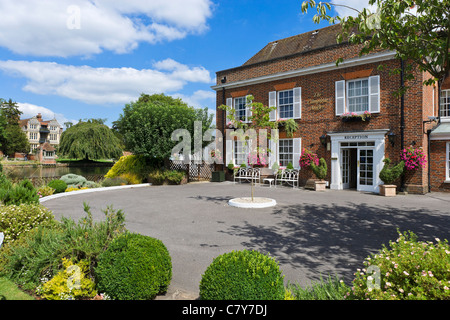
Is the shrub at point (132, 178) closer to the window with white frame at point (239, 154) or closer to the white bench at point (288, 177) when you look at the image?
the window with white frame at point (239, 154)

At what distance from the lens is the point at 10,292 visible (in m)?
3.71

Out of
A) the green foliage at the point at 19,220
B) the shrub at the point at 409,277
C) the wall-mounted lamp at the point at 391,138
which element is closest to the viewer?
the shrub at the point at 409,277

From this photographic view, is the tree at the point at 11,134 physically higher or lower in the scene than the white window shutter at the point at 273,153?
higher

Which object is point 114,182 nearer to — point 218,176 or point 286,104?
point 218,176

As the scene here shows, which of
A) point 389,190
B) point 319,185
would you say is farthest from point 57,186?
point 389,190

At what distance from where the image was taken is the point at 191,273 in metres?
4.37

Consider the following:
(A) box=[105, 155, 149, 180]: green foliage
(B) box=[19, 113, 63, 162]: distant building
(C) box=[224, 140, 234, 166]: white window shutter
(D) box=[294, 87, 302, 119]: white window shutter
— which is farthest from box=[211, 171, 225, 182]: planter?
(B) box=[19, 113, 63, 162]: distant building

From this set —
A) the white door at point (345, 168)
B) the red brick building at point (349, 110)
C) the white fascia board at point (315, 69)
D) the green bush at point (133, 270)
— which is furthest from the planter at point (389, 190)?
→ the green bush at point (133, 270)

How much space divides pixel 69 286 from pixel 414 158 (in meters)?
13.6

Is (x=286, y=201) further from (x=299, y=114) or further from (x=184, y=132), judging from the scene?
(x=184, y=132)

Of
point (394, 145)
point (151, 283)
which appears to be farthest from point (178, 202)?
point (394, 145)

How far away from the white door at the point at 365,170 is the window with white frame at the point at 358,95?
6.98ft

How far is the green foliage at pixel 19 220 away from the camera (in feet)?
16.6

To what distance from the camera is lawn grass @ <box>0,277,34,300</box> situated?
3553 millimetres
